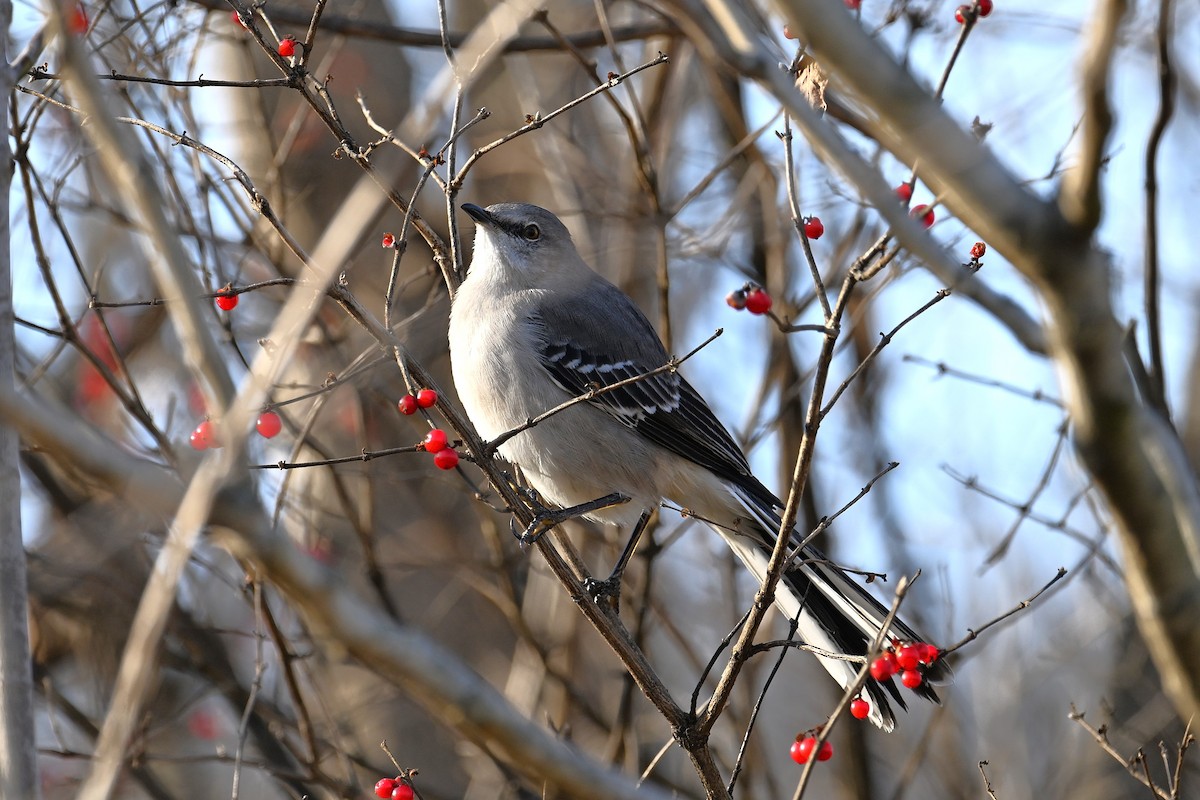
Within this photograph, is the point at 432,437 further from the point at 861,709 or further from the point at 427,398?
the point at 861,709

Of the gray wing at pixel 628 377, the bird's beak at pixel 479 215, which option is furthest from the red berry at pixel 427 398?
the bird's beak at pixel 479 215

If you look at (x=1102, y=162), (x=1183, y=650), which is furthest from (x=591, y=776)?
(x=1102, y=162)

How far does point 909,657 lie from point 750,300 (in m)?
1.10

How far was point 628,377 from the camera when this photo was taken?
4551mm

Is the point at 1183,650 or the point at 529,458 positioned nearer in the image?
the point at 1183,650

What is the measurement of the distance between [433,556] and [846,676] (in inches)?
111

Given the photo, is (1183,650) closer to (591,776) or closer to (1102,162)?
A: (1102,162)

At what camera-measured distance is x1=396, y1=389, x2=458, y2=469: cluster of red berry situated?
2.94 metres

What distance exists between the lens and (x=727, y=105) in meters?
5.47

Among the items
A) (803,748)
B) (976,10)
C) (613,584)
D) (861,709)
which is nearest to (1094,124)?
(976,10)

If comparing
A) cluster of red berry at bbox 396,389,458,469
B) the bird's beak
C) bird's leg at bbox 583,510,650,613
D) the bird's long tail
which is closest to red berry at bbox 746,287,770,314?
the bird's long tail

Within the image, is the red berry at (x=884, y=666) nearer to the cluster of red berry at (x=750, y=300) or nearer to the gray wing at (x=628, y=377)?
the cluster of red berry at (x=750, y=300)

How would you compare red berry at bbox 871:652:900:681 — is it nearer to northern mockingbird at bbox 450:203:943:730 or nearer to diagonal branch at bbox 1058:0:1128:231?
northern mockingbird at bbox 450:203:943:730

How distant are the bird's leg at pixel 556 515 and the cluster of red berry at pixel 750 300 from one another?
0.88 meters
